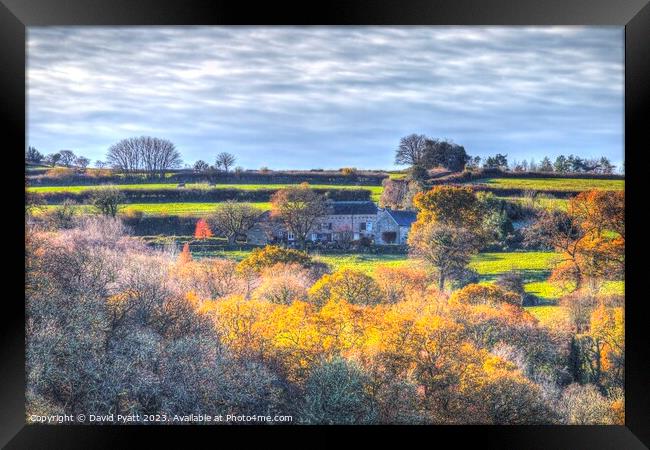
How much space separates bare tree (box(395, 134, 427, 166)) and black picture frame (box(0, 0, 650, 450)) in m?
1.48

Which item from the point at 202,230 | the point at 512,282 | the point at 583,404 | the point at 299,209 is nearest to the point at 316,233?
the point at 299,209

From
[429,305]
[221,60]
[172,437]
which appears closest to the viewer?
[172,437]

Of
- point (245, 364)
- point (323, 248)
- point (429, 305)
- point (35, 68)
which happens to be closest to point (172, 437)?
point (245, 364)

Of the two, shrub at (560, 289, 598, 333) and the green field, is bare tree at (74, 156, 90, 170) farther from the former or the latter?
shrub at (560, 289, 598, 333)

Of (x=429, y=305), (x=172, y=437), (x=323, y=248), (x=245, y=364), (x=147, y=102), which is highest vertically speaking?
(x=147, y=102)

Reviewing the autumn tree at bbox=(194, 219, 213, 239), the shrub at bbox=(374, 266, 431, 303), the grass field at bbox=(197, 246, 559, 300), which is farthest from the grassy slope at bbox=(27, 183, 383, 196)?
the shrub at bbox=(374, 266, 431, 303)

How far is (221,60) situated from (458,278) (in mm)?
3985

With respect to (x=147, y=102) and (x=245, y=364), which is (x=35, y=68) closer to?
(x=147, y=102)

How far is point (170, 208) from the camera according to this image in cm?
853

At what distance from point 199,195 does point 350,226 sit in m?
1.93

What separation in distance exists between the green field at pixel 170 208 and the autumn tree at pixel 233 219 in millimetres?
101

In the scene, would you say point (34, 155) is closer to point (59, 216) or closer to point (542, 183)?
point (59, 216)

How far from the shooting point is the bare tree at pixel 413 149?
832 cm

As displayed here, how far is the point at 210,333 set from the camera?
867 cm
